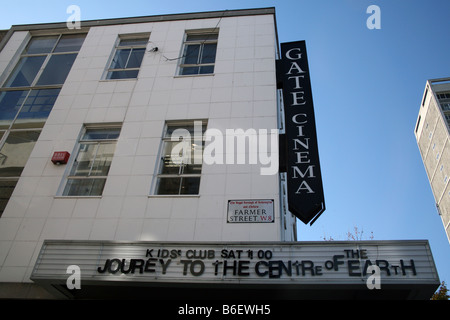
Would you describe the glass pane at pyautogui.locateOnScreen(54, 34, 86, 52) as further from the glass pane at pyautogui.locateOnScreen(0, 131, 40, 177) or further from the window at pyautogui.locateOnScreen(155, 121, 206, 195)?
the window at pyautogui.locateOnScreen(155, 121, 206, 195)

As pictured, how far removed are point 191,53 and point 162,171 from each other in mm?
4988

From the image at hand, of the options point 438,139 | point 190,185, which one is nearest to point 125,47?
point 190,185

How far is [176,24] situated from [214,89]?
411 cm

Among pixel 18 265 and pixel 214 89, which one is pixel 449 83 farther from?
pixel 18 265

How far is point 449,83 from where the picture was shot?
213 ft

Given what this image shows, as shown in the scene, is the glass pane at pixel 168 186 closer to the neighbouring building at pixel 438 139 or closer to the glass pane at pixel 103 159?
the glass pane at pixel 103 159

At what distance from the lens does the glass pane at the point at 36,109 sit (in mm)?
10891

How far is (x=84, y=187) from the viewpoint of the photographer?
362 inches

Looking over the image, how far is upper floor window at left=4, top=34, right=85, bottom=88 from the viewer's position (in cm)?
1220

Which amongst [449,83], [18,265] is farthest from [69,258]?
[449,83]

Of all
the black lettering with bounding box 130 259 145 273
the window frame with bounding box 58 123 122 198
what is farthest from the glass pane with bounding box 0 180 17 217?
the black lettering with bounding box 130 259 145 273

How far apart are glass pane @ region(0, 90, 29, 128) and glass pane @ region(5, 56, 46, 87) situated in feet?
1.62
